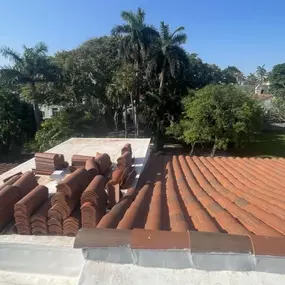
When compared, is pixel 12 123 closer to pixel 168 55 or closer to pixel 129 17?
pixel 129 17

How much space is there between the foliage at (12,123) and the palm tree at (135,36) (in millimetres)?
11019

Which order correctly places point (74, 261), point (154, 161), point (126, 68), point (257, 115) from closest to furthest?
point (74, 261) < point (154, 161) < point (257, 115) < point (126, 68)

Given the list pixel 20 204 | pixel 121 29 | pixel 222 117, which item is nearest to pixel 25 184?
pixel 20 204

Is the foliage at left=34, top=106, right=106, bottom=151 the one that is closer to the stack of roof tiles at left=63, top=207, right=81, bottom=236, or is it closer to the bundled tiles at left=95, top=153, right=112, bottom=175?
the bundled tiles at left=95, top=153, right=112, bottom=175

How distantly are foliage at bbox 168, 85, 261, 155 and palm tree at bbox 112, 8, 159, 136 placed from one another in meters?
7.02

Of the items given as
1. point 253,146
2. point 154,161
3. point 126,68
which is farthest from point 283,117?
point 154,161

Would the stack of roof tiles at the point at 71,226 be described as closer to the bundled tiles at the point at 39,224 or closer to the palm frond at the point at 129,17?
the bundled tiles at the point at 39,224

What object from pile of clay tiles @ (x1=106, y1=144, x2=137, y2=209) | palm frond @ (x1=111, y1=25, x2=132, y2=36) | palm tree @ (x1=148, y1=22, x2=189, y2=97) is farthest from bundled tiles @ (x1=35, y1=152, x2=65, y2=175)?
palm frond @ (x1=111, y1=25, x2=132, y2=36)

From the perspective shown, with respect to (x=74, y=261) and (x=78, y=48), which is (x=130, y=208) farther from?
(x=78, y=48)

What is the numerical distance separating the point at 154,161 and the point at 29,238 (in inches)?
231


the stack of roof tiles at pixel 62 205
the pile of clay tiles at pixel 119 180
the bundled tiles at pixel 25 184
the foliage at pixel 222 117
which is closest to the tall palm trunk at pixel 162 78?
the foliage at pixel 222 117

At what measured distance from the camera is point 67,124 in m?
25.6

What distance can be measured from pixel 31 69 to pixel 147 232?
27.3 m

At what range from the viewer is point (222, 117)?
22.9 metres
